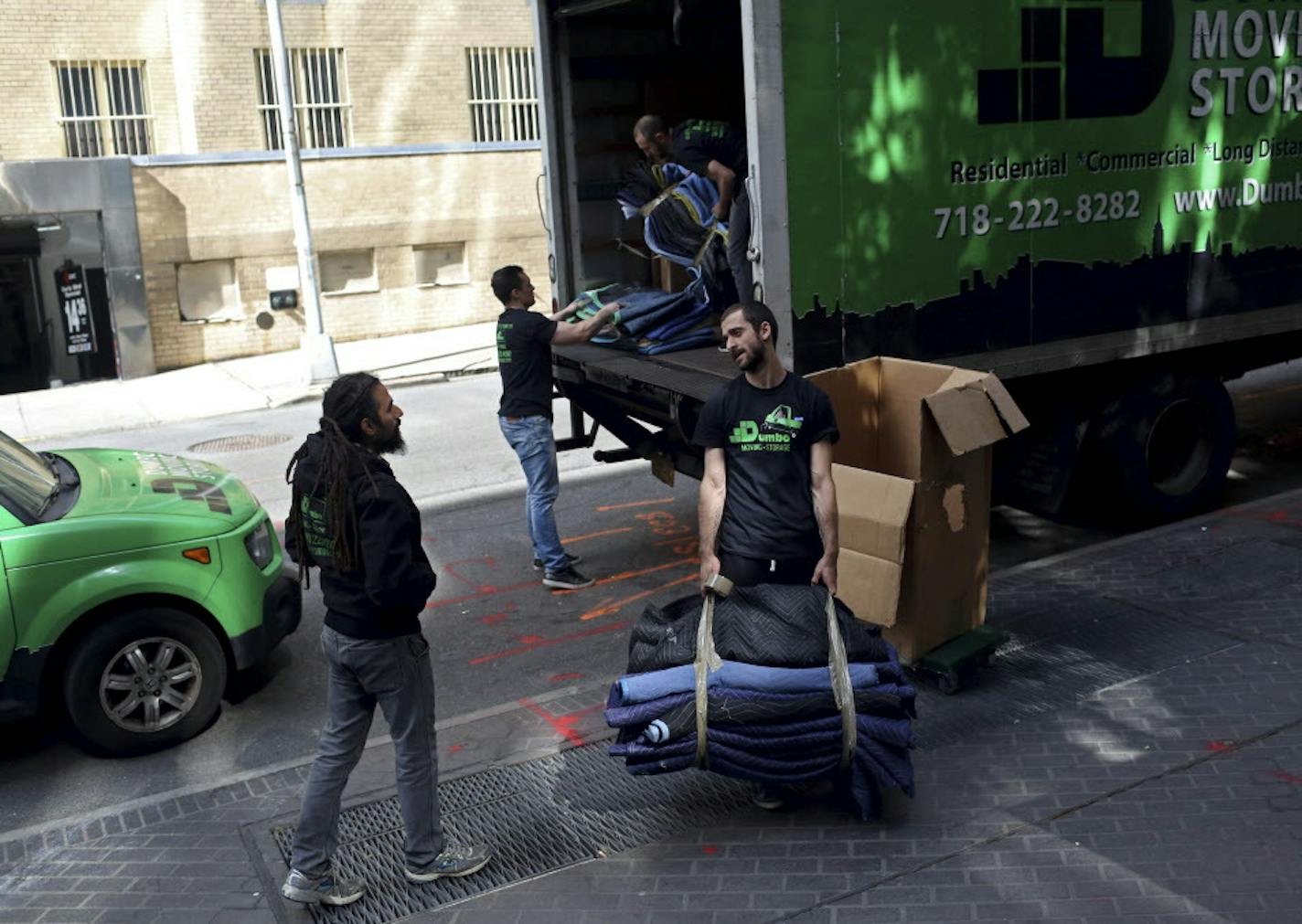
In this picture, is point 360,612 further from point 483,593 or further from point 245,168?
point 245,168

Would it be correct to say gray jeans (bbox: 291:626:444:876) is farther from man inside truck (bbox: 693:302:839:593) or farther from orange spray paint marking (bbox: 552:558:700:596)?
orange spray paint marking (bbox: 552:558:700:596)

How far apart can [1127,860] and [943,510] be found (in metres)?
1.82

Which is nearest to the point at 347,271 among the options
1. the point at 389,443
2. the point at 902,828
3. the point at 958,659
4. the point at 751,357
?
the point at 958,659

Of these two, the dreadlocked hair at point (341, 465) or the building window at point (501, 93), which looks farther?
the building window at point (501, 93)

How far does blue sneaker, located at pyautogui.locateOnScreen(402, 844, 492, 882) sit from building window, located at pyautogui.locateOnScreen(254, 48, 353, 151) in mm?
17549

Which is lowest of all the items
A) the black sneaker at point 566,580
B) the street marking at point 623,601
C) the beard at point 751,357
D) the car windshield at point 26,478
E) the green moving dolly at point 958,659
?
the street marking at point 623,601

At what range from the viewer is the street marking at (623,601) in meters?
7.85

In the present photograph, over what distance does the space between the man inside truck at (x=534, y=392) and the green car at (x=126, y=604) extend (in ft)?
6.22

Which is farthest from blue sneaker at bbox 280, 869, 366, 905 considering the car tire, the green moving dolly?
the green moving dolly

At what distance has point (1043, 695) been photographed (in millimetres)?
6227

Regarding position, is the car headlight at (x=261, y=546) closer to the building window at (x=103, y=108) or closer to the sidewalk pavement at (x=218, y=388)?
the sidewalk pavement at (x=218, y=388)

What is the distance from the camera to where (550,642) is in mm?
7461

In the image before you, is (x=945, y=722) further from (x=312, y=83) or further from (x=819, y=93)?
(x=312, y=83)

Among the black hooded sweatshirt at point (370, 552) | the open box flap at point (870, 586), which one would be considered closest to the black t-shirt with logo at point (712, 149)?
the open box flap at point (870, 586)
